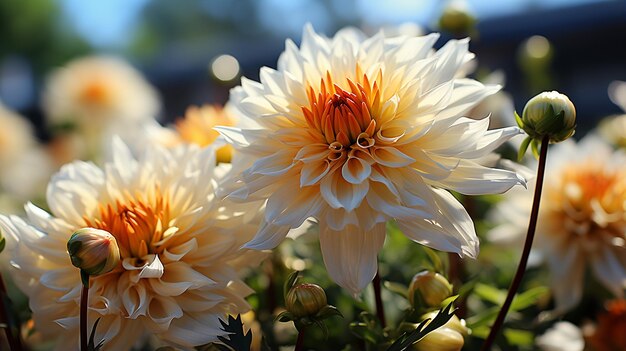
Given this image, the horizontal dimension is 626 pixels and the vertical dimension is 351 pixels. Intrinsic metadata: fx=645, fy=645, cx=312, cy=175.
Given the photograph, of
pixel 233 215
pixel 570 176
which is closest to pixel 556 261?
pixel 570 176

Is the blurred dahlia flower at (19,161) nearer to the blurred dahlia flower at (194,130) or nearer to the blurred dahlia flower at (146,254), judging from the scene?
the blurred dahlia flower at (194,130)

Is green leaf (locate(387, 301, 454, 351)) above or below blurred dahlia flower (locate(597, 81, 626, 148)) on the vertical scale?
above

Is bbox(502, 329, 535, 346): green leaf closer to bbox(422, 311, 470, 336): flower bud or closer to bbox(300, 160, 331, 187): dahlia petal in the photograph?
bbox(422, 311, 470, 336): flower bud

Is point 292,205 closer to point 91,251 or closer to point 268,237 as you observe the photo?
point 268,237

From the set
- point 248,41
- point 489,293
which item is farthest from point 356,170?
point 248,41

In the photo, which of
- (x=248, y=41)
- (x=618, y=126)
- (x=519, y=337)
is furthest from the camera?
(x=248, y=41)

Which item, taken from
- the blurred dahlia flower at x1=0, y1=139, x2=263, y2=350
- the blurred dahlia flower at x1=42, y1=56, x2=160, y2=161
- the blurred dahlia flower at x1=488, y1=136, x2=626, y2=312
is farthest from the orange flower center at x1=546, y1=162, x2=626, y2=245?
the blurred dahlia flower at x1=42, y1=56, x2=160, y2=161
